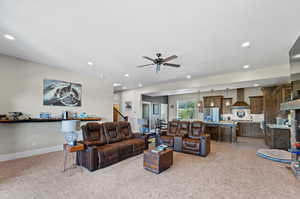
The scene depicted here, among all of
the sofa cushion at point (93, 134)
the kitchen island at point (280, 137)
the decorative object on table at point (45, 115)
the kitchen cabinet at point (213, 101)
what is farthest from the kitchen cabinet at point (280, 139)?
the decorative object on table at point (45, 115)

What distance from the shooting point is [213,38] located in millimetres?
2992

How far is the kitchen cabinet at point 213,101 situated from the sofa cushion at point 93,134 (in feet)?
23.6

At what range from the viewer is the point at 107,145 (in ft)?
12.6

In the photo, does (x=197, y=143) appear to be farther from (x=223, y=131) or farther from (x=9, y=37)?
(x=9, y=37)

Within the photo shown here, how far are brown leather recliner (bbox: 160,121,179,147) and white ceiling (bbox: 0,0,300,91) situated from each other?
8.46 ft

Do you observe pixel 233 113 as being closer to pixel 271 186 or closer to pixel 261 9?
pixel 271 186

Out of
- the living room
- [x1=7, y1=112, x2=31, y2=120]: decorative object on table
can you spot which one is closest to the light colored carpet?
the living room

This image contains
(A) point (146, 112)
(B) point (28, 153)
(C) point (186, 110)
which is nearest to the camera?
(B) point (28, 153)

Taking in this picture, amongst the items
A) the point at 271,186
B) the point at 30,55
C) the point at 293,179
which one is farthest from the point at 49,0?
the point at 293,179

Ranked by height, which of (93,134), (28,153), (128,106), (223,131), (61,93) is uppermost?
(61,93)

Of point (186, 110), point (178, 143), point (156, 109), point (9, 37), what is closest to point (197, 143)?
point (178, 143)

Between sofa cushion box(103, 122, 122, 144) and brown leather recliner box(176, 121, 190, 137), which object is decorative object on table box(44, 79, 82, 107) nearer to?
sofa cushion box(103, 122, 122, 144)

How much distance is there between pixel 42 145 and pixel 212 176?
5.14 m

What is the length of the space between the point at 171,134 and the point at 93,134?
294cm
